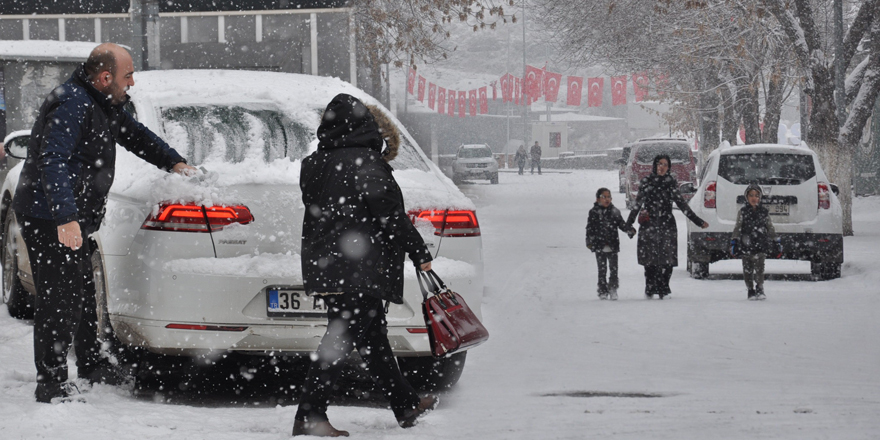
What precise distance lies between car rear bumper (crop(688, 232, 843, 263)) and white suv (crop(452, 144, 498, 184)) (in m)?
34.2

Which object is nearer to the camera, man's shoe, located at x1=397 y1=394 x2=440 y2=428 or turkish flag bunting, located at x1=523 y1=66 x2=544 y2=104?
man's shoe, located at x1=397 y1=394 x2=440 y2=428

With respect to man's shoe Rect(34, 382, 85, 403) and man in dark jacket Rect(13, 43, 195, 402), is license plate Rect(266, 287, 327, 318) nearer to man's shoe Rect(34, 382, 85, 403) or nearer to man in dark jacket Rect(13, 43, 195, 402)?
man in dark jacket Rect(13, 43, 195, 402)

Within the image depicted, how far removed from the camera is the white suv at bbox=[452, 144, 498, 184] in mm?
46875

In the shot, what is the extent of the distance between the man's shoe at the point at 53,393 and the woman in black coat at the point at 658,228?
6.68m

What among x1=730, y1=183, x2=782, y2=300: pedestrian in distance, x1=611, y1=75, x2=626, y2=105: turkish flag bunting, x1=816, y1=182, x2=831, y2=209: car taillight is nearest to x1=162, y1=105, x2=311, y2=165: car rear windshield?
x1=730, y1=183, x2=782, y2=300: pedestrian in distance

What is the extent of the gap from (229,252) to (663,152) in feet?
73.8

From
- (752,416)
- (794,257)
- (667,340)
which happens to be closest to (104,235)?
(752,416)

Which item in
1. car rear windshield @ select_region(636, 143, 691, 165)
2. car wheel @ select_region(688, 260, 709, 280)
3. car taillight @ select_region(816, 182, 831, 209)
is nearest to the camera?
car taillight @ select_region(816, 182, 831, 209)

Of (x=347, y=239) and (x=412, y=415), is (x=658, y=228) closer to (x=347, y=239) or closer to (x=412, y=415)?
(x=412, y=415)

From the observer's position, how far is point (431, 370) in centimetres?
603

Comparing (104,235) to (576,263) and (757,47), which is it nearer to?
(576,263)

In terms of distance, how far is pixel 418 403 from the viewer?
5.13 m

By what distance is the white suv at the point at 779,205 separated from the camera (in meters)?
12.6

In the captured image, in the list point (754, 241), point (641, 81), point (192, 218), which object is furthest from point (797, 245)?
point (641, 81)
